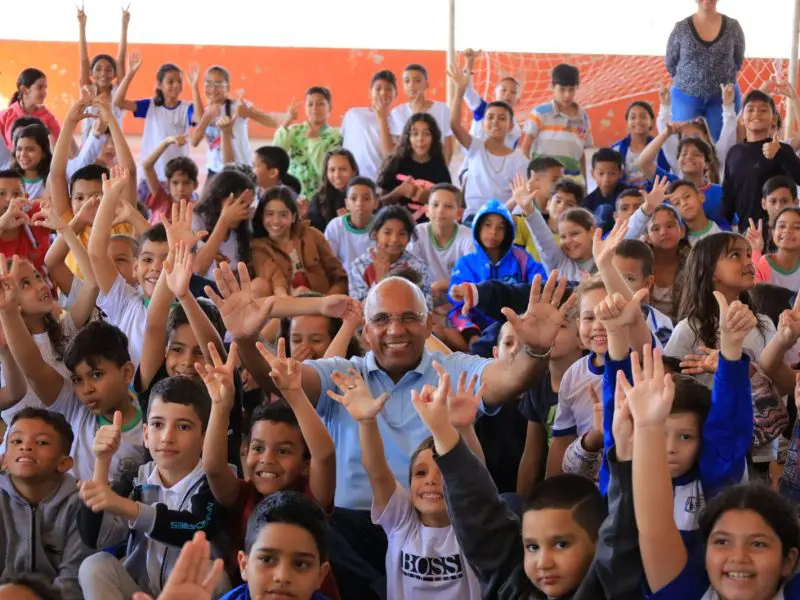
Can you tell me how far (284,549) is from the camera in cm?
247

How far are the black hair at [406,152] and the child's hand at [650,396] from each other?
4089 millimetres

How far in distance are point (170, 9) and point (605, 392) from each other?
28.8ft

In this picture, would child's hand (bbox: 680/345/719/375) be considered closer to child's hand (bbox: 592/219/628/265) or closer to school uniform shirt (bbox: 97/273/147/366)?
child's hand (bbox: 592/219/628/265)

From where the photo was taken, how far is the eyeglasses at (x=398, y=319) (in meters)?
3.04

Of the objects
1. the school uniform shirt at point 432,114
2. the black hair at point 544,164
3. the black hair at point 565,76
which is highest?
the black hair at point 565,76

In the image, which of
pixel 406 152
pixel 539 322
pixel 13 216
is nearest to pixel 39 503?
pixel 539 322

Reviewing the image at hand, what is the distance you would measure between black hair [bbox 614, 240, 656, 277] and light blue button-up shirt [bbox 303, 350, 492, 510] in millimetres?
921

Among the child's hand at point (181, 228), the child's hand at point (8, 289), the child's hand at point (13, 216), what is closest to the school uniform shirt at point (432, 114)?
the child's hand at point (13, 216)

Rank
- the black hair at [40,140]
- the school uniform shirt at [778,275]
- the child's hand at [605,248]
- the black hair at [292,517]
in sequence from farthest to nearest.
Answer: the black hair at [40,140], the school uniform shirt at [778,275], the child's hand at [605,248], the black hair at [292,517]

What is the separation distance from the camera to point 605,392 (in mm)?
2621

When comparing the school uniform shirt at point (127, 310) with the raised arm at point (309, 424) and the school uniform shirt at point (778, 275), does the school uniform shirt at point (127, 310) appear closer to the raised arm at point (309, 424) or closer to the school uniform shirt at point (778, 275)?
the raised arm at point (309, 424)

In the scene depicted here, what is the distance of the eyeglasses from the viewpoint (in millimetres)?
3041

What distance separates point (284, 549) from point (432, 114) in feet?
15.8

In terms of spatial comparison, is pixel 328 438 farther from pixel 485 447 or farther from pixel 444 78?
pixel 444 78
